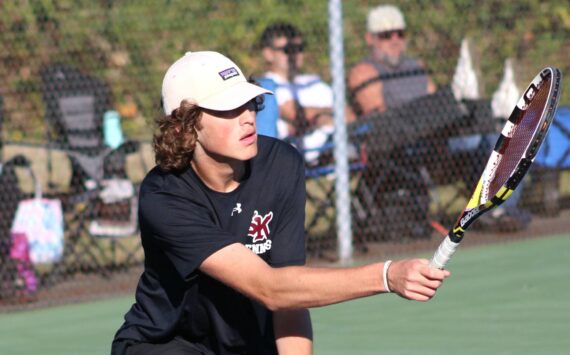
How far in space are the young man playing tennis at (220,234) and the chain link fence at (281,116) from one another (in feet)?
12.3

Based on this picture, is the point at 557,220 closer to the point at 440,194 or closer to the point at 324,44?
the point at 440,194

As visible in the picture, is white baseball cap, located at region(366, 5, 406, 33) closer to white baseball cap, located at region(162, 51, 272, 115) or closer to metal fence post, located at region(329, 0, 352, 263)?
metal fence post, located at region(329, 0, 352, 263)

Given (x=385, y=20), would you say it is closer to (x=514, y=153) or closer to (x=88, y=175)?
(x=88, y=175)

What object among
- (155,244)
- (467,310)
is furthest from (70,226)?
(155,244)

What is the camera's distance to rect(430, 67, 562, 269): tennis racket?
3.63m

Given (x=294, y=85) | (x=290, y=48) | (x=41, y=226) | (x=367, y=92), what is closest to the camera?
(x=41, y=226)

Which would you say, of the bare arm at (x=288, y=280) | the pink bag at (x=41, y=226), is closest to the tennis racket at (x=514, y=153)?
the bare arm at (x=288, y=280)

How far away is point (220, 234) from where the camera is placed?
A: 4.04 m

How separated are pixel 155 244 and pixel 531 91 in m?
1.27

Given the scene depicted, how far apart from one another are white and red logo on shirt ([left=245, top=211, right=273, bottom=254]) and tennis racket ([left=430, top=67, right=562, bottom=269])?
68cm

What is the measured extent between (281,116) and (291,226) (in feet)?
14.8

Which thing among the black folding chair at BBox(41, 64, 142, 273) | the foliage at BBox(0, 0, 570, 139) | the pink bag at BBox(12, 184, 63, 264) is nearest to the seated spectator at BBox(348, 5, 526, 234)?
the foliage at BBox(0, 0, 570, 139)

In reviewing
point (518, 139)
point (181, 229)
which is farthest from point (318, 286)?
point (518, 139)

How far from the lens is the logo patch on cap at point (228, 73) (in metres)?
4.05
